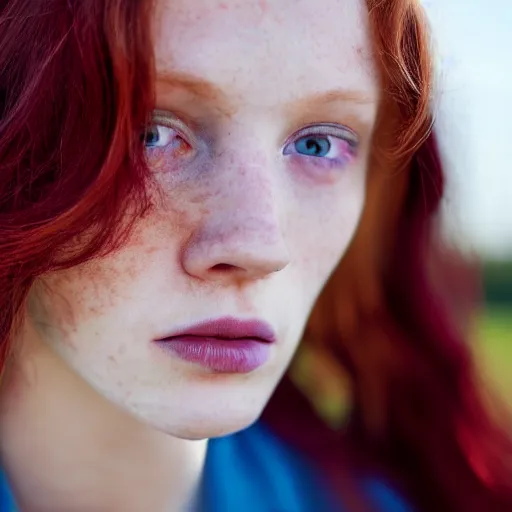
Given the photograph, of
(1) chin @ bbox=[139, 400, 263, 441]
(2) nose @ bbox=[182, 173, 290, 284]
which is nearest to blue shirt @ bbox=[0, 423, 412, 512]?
(1) chin @ bbox=[139, 400, 263, 441]

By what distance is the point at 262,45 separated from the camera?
0.71m

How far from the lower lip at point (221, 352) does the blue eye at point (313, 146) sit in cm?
21

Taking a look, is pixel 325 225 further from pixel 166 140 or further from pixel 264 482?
pixel 264 482

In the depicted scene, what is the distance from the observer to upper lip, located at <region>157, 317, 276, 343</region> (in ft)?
2.40

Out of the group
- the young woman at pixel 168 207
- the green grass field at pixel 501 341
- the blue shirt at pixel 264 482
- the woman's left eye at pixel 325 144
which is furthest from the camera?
the green grass field at pixel 501 341

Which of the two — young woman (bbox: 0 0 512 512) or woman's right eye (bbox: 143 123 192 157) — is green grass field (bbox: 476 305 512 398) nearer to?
young woman (bbox: 0 0 512 512)

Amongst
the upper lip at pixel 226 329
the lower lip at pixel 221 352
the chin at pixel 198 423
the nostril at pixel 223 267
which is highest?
the nostril at pixel 223 267

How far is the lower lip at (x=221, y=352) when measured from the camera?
74 cm

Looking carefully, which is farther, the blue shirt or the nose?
the blue shirt

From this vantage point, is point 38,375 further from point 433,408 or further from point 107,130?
point 433,408

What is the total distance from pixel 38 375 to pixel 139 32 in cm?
39

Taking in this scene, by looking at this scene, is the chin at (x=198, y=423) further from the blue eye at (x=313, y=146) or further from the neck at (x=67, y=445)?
the blue eye at (x=313, y=146)

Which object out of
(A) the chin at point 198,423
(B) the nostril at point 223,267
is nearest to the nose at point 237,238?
(B) the nostril at point 223,267

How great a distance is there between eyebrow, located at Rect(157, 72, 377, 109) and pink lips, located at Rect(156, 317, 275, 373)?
22 centimetres
